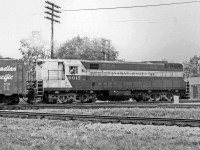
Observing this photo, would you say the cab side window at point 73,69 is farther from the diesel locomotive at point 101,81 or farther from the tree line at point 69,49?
the tree line at point 69,49

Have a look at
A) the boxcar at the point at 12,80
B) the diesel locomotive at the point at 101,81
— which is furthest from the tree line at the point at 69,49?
the boxcar at the point at 12,80

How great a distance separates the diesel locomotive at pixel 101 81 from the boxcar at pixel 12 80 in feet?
5.21

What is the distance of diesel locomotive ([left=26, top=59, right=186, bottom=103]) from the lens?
27344 millimetres

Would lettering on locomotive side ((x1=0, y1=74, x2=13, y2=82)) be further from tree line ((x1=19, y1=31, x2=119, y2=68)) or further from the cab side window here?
tree line ((x1=19, y1=31, x2=119, y2=68))

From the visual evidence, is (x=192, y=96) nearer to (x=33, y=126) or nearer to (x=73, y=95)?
(x=73, y=95)

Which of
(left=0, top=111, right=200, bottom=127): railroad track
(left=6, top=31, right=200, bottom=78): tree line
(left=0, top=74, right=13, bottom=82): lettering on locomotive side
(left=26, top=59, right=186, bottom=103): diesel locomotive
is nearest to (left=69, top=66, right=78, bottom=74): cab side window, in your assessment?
(left=26, top=59, right=186, bottom=103): diesel locomotive

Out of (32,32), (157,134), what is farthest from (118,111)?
(32,32)

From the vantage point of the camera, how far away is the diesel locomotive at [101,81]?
27.3 meters

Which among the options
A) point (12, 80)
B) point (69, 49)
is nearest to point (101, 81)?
point (12, 80)

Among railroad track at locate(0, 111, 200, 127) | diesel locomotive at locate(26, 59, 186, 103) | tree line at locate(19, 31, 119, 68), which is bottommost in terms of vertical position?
railroad track at locate(0, 111, 200, 127)

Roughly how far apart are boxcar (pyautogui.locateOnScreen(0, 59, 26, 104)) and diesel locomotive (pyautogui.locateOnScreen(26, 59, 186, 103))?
5.21ft

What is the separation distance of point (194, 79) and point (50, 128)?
1599 inches

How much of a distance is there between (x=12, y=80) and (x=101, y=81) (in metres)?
8.12

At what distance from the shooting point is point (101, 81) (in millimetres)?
29328
